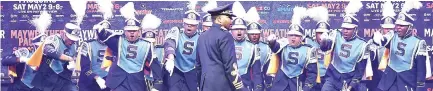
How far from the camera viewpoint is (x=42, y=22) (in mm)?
10031

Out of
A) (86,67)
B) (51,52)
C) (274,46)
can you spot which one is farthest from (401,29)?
(51,52)

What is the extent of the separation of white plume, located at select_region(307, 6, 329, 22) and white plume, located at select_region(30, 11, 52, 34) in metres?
3.05

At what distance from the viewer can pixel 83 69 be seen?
400 inches

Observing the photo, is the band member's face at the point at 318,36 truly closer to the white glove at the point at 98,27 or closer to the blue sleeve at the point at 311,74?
the blue sleeve at the point at 311,74

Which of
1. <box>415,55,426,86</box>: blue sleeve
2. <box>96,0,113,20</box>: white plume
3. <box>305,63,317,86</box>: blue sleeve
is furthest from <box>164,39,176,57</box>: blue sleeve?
<box>415,55,426,86</box>: blue sleeve

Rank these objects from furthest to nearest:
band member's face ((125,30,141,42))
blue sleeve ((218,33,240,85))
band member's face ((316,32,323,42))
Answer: band member's face ((316,32,323,42)) < band member's face ((125,30,141,42)) < blue sleeve ((218,33,240,85))

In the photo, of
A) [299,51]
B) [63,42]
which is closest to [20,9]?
[63,42]

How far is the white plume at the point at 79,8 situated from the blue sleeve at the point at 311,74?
273 cm

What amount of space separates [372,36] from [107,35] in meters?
3.14

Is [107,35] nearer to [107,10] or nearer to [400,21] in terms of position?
[107,10]

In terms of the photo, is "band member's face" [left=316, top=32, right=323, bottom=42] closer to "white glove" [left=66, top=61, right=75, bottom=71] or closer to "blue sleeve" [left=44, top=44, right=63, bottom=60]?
"white glove" [left=66, top=61, right=75, bottom=71]

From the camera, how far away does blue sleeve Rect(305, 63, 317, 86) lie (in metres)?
10.3

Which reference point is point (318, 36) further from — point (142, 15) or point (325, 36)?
point (142, 15)

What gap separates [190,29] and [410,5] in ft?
8.61
